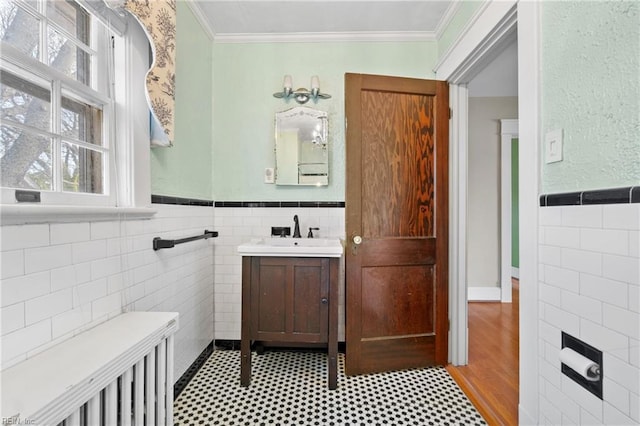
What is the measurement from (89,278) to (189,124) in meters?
1.15

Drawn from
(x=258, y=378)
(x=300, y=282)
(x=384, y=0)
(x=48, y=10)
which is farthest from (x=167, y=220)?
(x=384, y=0)

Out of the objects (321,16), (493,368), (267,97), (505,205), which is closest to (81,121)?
(267,97)

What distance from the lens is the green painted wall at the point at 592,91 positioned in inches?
33.1

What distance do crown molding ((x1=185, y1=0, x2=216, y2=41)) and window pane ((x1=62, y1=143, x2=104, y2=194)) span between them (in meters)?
1.27

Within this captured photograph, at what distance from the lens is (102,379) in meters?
0.81

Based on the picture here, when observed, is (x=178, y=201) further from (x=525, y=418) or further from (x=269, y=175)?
(x=525, y=418)

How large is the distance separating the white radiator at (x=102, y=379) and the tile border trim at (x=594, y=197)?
1.60 metres

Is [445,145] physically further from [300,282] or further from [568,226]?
[300,282]

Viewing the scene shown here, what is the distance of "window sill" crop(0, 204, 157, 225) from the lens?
78 cm

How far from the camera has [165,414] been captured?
1160mm

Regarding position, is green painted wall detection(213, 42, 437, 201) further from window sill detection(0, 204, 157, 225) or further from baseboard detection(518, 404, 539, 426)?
baseboard detection(518, 404, 539, 426)

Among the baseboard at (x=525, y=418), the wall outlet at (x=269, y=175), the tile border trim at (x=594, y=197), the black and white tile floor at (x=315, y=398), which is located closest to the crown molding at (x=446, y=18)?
the tile border trim at (x=594, y=197)

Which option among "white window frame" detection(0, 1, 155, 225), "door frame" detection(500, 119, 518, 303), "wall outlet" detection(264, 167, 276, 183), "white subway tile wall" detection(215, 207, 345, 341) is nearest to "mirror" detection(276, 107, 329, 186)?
"wall outlet" detection(264, 167, 276, 183)

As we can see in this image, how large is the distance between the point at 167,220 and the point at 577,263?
6.16 feet
